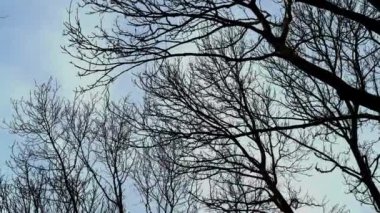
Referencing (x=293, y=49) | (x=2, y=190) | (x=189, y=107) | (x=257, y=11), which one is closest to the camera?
(x=293, y=49)

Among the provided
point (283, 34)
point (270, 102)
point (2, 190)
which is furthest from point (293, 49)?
point (2, 190)

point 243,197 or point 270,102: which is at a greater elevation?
point 270,102

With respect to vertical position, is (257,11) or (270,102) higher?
(270,102)

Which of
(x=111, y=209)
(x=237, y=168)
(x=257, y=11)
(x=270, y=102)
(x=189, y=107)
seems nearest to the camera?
(x=257, y=11)

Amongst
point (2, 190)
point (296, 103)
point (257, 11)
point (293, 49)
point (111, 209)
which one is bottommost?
point (293, 49)

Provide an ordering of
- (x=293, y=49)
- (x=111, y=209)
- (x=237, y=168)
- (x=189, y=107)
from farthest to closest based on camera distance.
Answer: (x=111, y=209) → (x=237, y=168) → (x=189, y=107) → (x=293, y=49)

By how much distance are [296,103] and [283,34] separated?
4873mm

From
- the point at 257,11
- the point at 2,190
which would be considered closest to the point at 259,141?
the point at 257,11

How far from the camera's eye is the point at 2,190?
1844cm

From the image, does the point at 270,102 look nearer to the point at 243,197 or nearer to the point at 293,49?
the point at 243,197

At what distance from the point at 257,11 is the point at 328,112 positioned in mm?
4969

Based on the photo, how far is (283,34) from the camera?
555 cm

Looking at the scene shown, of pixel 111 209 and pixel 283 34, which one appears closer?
pixel 283 34

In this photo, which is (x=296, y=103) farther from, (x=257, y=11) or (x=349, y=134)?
(x=257, y=11)
